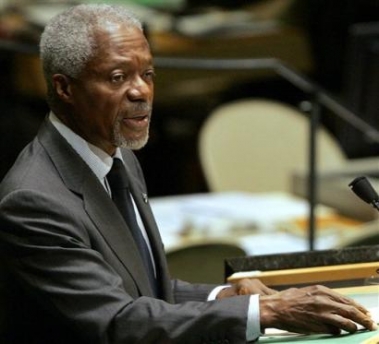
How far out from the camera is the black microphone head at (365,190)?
94.7 inches

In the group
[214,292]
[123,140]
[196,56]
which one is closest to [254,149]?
[196,56]

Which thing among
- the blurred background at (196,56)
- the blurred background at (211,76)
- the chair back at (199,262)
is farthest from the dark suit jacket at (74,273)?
the blurred background at (196,56)

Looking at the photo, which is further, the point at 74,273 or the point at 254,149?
the point at 254,149

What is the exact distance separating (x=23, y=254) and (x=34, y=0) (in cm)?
577

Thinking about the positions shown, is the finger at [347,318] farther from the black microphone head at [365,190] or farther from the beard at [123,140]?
the beard at [123,140]

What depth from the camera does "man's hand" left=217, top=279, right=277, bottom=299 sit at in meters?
2.55

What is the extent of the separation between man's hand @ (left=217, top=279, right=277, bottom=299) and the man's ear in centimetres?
55

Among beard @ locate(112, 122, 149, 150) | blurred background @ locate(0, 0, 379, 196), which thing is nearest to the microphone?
beard @ locate(112, 122, 149, 150)

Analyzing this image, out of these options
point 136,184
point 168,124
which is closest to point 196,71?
point 168,124

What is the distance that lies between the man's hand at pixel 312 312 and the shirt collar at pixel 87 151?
1.54 feet

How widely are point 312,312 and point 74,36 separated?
735mm

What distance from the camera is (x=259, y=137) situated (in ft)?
19.0

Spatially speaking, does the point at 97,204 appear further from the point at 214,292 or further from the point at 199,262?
the point at 199,262

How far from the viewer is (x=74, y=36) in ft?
8.02
